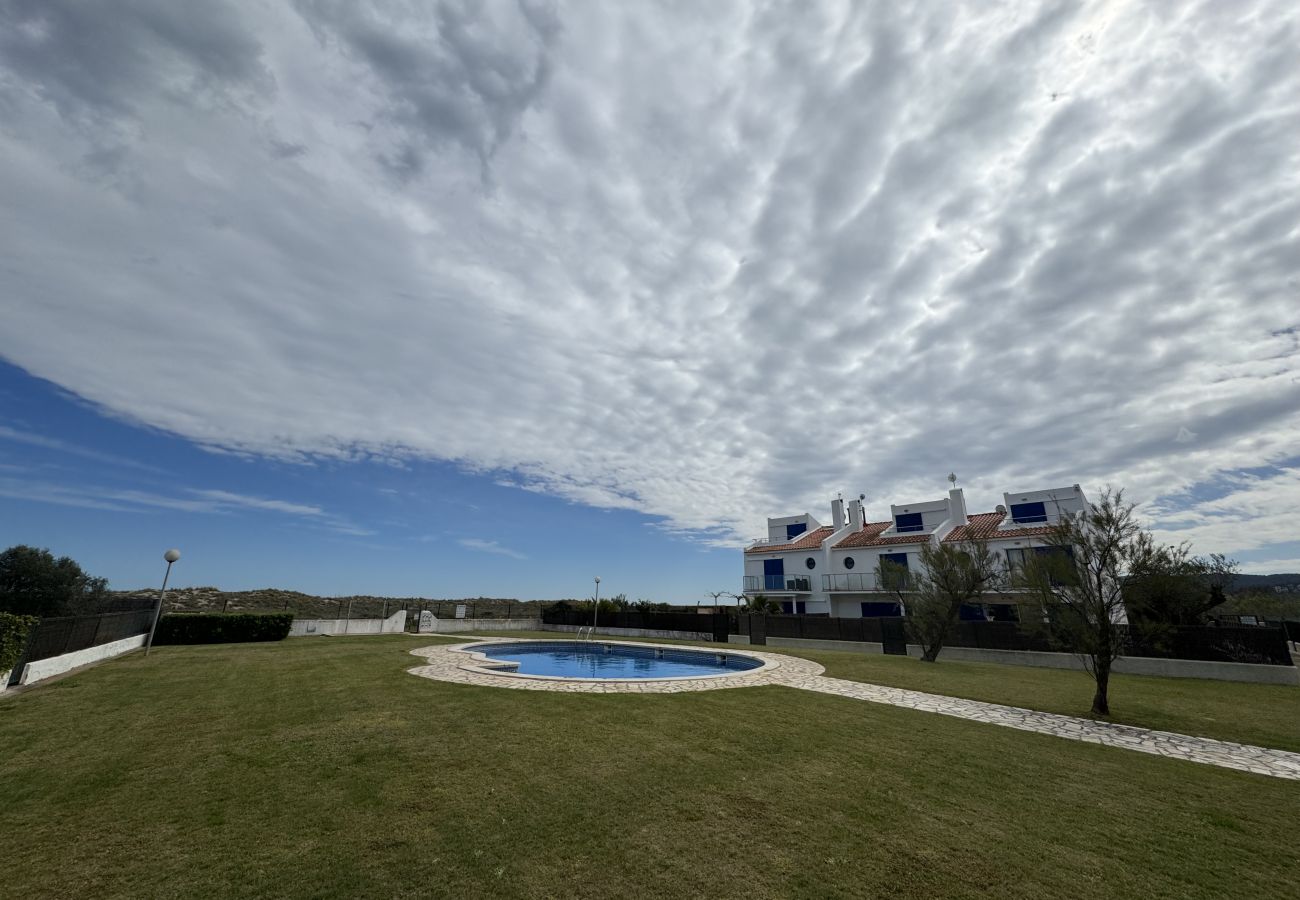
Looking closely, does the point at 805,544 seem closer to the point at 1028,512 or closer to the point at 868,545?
the point at 868,545

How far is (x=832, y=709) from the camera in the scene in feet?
33.2

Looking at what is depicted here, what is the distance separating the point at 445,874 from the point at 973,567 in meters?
21.3

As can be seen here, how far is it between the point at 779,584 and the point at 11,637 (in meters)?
35.9

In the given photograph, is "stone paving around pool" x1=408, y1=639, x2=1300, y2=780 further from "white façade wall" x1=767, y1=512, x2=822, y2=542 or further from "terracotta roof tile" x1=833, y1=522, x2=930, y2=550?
"white façade wall" x1=767, y1=512, x2=822, y2=542

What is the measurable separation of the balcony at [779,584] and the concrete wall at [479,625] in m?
16.1

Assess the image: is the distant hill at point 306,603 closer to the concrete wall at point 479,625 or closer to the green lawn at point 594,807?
the concrete wall at point 479,625

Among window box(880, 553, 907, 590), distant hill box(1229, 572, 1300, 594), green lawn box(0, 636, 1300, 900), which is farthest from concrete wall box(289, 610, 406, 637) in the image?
distant hill box(1229, 572, 1300, 594)

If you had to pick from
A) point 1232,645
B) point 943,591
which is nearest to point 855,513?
point 943,591

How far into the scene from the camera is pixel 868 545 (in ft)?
113

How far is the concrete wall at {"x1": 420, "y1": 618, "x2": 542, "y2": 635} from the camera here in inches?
1227

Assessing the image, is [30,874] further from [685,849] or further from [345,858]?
[685,849]

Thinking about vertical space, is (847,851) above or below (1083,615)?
below

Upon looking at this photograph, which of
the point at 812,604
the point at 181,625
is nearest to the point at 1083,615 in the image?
the point at 812,604

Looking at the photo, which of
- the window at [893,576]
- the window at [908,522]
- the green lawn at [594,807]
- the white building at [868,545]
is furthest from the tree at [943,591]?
the window at [908,522]
